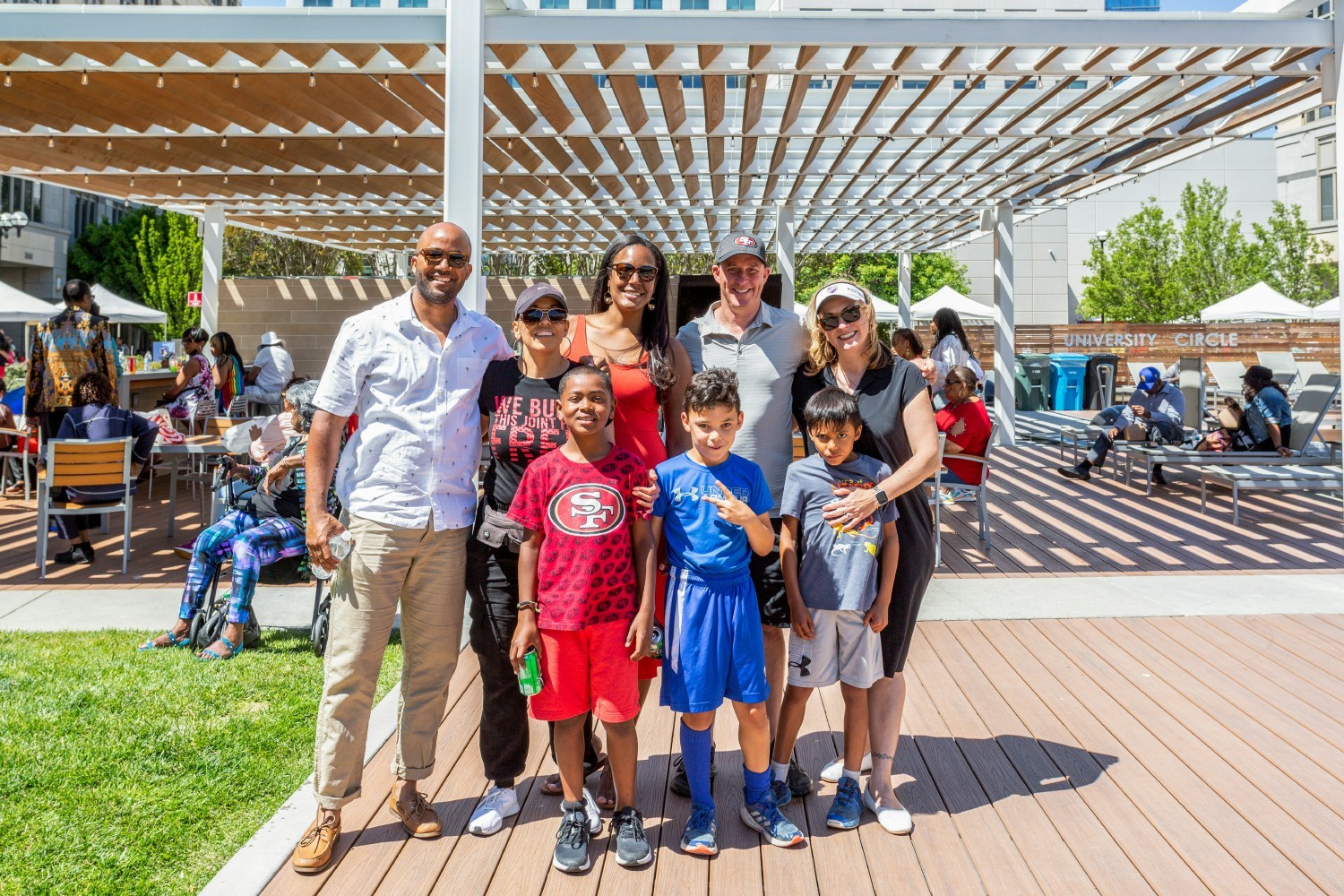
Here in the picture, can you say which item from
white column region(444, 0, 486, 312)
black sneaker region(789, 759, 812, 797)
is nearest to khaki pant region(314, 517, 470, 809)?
black sneaker region(789, 759, 812, 797)

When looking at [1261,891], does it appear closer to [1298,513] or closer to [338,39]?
[338,39]

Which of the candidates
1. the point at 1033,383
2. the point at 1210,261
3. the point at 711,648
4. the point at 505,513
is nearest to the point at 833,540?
the point at 711,648

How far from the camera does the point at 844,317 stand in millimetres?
2686

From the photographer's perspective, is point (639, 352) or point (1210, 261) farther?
point (1210, 261)

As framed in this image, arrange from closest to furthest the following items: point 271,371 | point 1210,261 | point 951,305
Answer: point 271,371, point 951,305, point 1210,261

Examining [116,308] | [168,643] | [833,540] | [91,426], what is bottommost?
[168,643]

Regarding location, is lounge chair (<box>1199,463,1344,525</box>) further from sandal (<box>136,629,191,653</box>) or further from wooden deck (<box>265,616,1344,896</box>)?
sandal (<box>136,629,191,653</box>)

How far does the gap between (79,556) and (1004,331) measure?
1132 centimetres

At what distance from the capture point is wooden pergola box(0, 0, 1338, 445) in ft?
17.6

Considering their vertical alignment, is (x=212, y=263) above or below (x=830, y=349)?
above

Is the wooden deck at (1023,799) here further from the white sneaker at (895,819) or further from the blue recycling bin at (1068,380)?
the blue recycling bin at (1068,380)

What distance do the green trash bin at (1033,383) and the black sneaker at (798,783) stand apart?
17075 mm

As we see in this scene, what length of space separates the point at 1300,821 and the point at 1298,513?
602cm

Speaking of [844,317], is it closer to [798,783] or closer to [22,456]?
[798,783]
